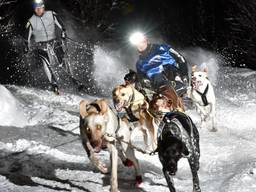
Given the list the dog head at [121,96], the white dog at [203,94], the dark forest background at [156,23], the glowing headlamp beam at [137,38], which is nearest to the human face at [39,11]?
the white dog at [203,94]

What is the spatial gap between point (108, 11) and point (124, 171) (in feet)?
58.3

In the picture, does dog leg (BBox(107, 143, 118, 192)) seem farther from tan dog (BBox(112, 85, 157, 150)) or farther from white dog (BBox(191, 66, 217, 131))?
white dog (BBox(191, 66, 217, 131))

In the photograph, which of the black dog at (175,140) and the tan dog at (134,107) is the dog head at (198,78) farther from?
the black dog at (175,140)

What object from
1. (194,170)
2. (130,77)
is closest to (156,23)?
(130,77)

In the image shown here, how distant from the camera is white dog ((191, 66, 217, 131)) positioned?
31.9 ft

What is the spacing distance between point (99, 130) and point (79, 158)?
2.74m

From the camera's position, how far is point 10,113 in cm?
1072

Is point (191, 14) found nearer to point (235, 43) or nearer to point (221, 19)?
point (221, 19)

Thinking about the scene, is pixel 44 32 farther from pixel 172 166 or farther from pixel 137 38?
pixel 172 166

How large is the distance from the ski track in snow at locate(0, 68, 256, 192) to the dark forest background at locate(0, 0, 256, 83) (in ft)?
28.5

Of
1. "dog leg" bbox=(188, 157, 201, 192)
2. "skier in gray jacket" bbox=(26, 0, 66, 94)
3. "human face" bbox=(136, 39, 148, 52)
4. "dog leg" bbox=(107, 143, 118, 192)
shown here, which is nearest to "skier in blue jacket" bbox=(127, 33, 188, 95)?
"human face" bbox=(136, 39, 148, 52)

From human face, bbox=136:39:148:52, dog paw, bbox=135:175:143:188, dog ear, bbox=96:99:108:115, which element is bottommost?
dog paw, bbox=135:175:143:188

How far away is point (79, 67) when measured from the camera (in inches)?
793

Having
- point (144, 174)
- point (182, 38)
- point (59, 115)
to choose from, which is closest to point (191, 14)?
point (182, 38)
